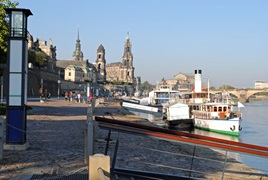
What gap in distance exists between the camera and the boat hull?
114 feet

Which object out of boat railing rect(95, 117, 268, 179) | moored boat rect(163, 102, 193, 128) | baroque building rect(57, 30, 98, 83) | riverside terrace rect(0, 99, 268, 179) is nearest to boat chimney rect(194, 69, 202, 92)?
moored boat rect(163, 102, 193, 128)

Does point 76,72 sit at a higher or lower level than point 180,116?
higher

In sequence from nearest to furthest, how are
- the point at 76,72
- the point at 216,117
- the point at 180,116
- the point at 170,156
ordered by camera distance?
the point at 170,156
the point at 216,117
the point at 180,116
the point at 76,72

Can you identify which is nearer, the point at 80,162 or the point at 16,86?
the point at 80,162

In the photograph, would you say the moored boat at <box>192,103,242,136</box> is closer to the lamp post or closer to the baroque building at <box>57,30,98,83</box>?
the lamp post

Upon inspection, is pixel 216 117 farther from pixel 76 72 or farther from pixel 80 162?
pixel 76 72

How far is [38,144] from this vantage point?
13008 mm

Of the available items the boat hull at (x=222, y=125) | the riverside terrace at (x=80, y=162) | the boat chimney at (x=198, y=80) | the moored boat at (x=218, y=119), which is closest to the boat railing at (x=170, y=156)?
the riverside terrace at (x=80, y=162)

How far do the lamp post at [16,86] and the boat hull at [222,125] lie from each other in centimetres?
2623

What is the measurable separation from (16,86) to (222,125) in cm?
2754

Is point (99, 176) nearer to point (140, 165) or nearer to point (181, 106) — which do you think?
point (140, 165)

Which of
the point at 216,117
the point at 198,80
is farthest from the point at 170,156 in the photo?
the point at 198,80

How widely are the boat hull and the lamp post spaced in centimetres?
2623

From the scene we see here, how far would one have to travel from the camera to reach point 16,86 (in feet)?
37.7
